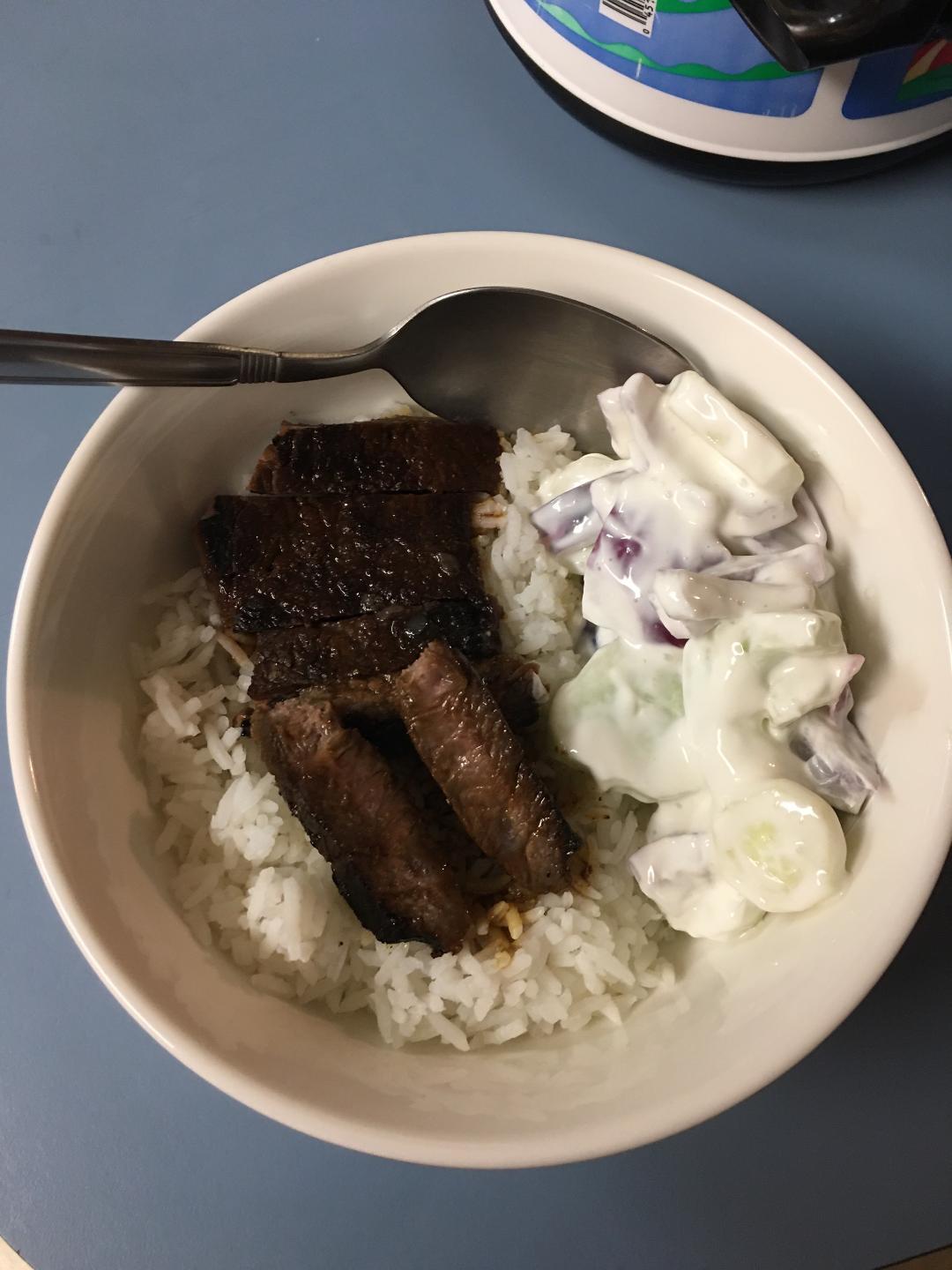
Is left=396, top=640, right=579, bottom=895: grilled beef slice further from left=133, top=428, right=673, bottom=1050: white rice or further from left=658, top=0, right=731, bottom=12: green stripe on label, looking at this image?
left=658, top=0, right=731, bottom=12: green stripe on label

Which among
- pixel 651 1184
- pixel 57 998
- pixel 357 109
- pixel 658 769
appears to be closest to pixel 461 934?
pixel 658 769

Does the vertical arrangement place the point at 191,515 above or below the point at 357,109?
below

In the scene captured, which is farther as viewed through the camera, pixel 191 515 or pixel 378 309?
pixel 191 515

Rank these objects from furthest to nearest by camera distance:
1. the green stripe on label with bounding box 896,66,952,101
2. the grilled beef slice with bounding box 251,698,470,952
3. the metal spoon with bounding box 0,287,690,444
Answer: the green stripe on label with bounding box 896,66,952,101
the grilled beef slice with bounding box 251,698,470,952
the metal spoon with bounding box 0,287,690,444

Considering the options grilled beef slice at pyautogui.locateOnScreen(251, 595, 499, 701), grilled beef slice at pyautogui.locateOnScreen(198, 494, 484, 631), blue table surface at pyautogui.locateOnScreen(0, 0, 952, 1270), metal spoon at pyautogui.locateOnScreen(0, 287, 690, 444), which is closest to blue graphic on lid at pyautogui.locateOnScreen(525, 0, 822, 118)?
blue table surface at pyautogui.locateOnScreen(0, 0, 952, 1270)

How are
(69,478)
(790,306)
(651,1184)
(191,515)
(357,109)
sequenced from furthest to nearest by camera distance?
(357,109) < (790,306) < (191,515) < (651,1184) < (69,478)

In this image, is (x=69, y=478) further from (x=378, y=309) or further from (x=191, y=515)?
(x=378, y=309)

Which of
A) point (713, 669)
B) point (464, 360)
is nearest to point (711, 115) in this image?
point (464, 360)
